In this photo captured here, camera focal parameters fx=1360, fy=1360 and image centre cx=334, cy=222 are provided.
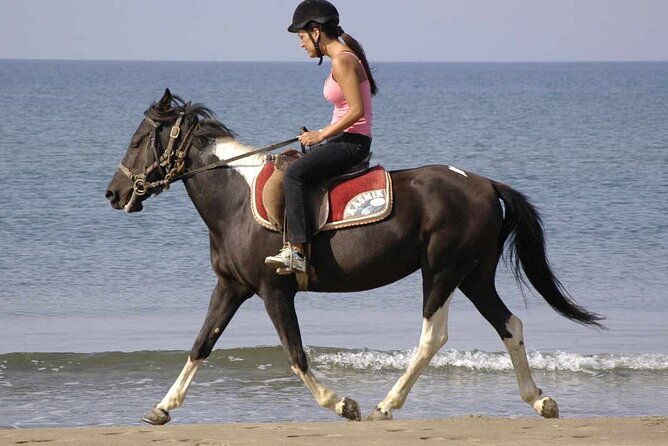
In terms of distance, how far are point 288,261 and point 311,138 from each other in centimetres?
74

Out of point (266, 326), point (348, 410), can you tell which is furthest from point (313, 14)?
point (266, 326)

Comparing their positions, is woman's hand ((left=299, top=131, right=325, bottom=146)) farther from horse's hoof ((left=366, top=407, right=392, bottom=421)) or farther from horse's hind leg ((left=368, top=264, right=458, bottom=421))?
horse's hoof ((left=366, top=407, right=392, bottom=421))

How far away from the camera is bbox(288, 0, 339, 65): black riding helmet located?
7777 mm

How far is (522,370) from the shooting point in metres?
8.11

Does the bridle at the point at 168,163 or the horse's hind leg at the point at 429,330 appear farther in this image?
the bridle at the point at 168,163

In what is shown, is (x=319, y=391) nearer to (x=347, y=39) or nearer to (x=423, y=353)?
(x=423, y=353)

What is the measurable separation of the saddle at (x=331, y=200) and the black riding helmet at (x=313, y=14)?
762 mm

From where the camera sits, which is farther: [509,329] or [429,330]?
[509,329]

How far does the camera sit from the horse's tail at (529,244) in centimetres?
823

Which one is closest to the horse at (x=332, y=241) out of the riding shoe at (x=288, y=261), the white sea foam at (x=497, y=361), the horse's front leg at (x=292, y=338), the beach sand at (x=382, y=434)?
the horse's front leg at (x=292, y=338)

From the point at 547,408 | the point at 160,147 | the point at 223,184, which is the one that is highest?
the point at 160,147

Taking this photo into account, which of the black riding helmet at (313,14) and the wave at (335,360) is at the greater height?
the black riding helmet at (313,14)

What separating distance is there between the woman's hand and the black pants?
0.05m

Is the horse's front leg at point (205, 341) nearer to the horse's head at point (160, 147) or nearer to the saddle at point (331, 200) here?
the saddle at point (331, 200)
